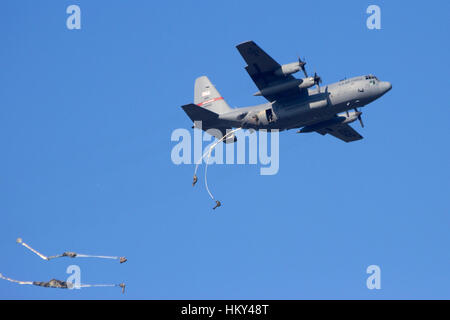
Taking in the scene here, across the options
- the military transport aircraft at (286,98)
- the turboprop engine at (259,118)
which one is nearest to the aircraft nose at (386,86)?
the military transport aircraft at (286,98)

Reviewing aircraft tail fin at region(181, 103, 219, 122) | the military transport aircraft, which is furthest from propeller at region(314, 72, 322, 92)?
aircraft tail fin at region(181, 103, 219, 122)

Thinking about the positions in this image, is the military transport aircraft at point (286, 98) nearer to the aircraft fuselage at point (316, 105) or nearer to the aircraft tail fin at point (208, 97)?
the aircraft fuselage at point (316, 105)

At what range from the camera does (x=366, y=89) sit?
41.2m

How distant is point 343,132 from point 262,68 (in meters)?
9.51

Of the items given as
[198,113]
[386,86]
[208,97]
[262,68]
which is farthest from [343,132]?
[198,113]

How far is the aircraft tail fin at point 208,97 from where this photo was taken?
47.0m

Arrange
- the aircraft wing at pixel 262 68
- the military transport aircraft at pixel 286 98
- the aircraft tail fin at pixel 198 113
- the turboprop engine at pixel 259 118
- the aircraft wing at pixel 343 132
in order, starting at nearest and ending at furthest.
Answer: the aircraft wing at pixel 262 68, the military transport aircraft at pixel 286 98, the turboprop engine at pixel 259 118, the aircraft tail fin at pixel 198 113, the aircraft wing at pixel 343 132

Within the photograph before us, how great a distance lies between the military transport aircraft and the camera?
134ft

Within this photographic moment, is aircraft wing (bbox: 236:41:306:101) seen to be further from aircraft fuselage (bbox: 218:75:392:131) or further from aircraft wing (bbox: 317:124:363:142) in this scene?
aircraft wing (bbox: 317:124:363:142)

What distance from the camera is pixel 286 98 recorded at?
42.2m
